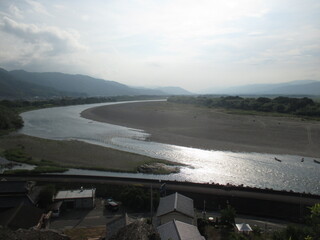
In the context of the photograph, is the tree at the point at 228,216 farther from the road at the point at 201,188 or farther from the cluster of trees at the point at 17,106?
the cluster of trees at the point at 17,106

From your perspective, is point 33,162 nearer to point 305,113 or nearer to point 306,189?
point 306,189

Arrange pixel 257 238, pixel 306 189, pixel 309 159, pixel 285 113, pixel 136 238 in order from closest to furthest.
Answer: pixel 136 238 < pixel 257 238 < pixel 306 189 < pixel 309 159 < pixel 285 113

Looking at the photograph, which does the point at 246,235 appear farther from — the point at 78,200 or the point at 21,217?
the point at 21,217

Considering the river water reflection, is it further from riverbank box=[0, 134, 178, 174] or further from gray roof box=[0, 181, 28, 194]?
gray roof box=[0, 181, 28, 194]

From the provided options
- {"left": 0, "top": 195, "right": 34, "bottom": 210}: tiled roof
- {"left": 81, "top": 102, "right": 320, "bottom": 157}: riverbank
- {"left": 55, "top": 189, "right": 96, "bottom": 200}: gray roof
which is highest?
{"left": 0, "top": 195, "right": 34, "bottom": 210}: tiled roof

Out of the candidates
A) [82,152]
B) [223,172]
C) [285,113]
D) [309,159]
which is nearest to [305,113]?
[285,113]

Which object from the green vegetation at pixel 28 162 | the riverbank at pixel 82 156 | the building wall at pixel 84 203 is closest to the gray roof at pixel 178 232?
the building wall at pixel 84 203

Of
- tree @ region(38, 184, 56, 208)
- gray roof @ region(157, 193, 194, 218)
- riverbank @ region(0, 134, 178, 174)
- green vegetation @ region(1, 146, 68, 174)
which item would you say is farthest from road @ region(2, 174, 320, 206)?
riverbank @ region(0, 134, 178, 174)
